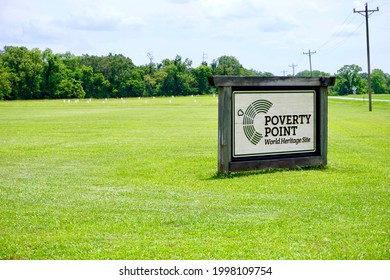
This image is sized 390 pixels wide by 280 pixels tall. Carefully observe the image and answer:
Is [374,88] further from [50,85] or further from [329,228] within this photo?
[329,228]

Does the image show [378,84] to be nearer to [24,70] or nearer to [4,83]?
[24,70]

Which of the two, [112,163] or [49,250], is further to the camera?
[112,163]

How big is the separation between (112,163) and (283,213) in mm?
6635

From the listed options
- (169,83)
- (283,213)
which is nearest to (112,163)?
(283,213)

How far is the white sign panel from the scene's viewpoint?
11617 mm

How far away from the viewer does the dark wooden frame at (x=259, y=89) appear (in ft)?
37.1

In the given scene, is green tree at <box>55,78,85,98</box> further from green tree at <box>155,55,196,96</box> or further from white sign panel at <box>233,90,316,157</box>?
white sign panel at <box>233,90,316,157</box>

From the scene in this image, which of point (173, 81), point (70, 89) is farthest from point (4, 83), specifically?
point (173, 81)

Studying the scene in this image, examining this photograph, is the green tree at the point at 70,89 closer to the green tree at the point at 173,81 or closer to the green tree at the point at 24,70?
the green tree at the point at 24,70

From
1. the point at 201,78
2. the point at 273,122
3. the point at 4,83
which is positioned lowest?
the point at 273,122

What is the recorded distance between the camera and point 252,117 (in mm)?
11781

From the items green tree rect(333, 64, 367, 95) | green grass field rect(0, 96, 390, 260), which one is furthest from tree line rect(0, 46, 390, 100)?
green grass field rect(0, 96, 390, 260)

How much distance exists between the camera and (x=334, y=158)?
14172 millimetres

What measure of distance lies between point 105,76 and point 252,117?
13434 cm
